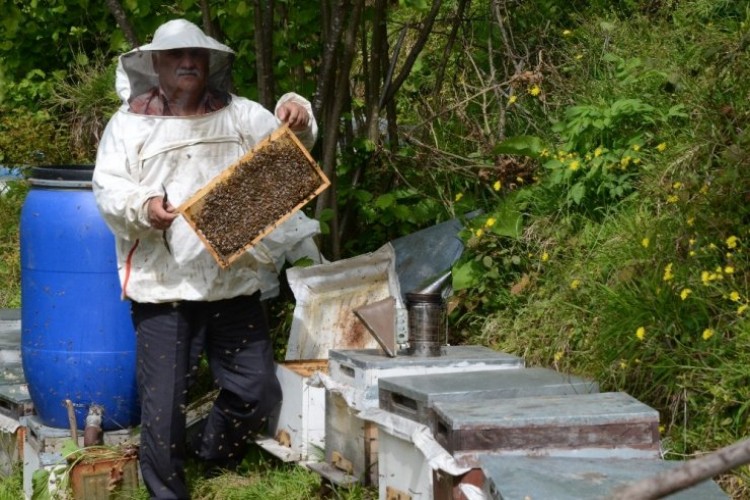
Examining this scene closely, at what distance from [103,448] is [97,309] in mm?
599

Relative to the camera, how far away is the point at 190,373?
4.82 metres

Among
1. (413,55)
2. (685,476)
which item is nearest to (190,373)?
(413,55)

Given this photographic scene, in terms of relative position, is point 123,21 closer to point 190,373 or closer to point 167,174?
point 167,174

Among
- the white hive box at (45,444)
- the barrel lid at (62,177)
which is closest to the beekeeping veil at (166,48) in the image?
the barrel lid at (62,177)

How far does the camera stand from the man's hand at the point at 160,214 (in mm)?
4332

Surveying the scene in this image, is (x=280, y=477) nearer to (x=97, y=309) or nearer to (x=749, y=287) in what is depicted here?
(x=97, y=309)

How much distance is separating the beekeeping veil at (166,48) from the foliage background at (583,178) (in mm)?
783

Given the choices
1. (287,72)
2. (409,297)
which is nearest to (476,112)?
(287,72)

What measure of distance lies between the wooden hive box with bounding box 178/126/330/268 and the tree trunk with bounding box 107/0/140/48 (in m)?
1.55

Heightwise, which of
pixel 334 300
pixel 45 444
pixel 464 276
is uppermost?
pixel 464 276

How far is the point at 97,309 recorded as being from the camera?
16.7 ft

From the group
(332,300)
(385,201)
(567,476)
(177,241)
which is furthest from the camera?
(385,201)

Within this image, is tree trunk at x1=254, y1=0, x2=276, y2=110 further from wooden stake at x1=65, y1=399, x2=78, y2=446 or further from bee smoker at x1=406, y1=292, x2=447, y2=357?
wooden stake at x1=65, y1=399, x2=78, y2=446

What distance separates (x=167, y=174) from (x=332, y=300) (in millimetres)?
1111
